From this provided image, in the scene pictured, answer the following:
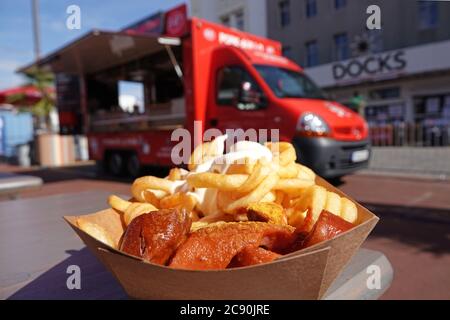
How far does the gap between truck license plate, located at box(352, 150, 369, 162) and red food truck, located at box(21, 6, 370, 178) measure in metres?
0.02

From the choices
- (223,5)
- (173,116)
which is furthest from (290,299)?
(223,5)

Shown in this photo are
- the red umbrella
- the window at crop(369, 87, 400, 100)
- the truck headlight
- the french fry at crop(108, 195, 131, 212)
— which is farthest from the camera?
the window at crop(369, 87, 400, 100)

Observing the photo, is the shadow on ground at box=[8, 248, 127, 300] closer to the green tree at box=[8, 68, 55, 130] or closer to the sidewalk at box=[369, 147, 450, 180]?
the sidewalk at box=[369, 147, 450, 180]

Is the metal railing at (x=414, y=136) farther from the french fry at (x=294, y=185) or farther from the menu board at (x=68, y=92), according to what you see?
the french fry at (x=294, y=185)

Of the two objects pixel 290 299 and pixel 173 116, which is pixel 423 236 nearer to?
pixel 290 299

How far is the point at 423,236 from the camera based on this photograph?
3.65 metres

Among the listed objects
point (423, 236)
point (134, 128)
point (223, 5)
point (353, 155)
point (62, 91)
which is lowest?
point (423, 236)

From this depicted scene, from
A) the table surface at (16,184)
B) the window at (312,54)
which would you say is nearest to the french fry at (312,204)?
the table surface at (16,184)

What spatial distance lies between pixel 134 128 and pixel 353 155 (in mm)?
4917

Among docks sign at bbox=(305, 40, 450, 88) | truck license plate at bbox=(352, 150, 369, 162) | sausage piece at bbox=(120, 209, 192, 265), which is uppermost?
docks sign at bbox=(305, 40, 450, 88)

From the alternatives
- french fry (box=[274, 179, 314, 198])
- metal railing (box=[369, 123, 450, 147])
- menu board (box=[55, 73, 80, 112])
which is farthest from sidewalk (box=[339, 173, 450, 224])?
metal railing (box=[369, 123, 450, 147])

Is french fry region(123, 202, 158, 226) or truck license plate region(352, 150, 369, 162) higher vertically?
french fry region(123, 202, 158, 226)

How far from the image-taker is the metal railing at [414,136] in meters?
15.0

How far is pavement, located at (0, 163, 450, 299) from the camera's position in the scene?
259 cm
